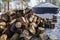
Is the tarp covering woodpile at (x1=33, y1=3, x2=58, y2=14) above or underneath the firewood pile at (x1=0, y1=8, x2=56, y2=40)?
above

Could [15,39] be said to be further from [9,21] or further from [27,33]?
[9,21]

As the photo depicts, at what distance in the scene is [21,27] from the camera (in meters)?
1.47

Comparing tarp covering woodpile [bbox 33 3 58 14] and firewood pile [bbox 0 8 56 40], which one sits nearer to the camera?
firewood pile [bbox 0 8 56 40]

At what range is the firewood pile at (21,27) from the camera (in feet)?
4.61

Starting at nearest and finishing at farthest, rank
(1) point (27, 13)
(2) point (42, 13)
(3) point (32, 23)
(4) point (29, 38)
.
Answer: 1. (4) point (29, 38)
2. (3) point (32, 23)
3. (1) point (27, 13)
4. (2) point (42, 13)

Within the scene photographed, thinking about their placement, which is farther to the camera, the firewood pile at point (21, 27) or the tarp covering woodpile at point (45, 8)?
the tarp covering woodpile at point (45, 8)

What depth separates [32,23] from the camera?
1573 millimetres

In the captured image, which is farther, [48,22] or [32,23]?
[48,22]

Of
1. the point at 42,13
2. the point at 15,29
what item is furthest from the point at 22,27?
the point at 42,13

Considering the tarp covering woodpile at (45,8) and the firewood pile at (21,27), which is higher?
the tarp covering woodpile at (45,8)

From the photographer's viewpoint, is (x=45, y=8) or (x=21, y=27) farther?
(x=45, y=8)

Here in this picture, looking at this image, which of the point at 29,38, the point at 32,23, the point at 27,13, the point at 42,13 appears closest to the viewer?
the point at 29,38

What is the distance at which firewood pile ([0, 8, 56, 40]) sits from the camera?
1405 mm

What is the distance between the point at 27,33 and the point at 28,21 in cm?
20
